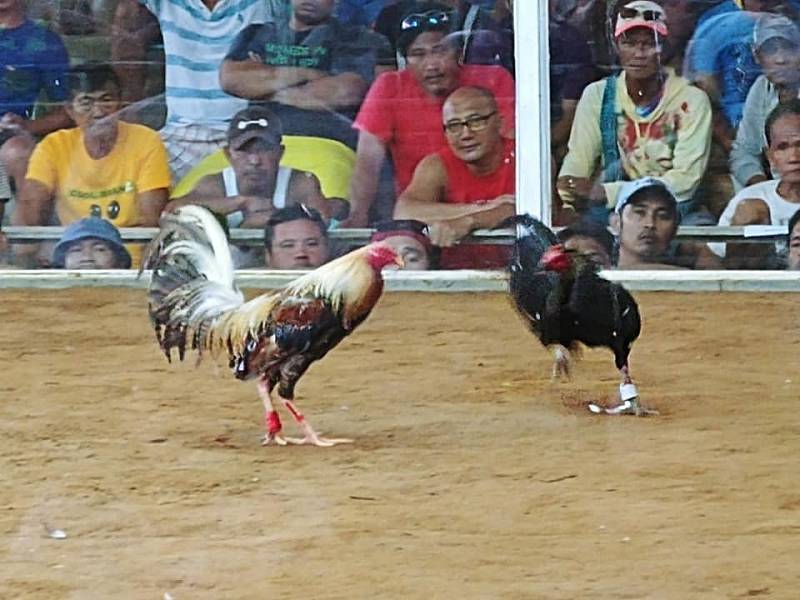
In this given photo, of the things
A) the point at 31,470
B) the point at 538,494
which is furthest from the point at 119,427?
the point at 538,494

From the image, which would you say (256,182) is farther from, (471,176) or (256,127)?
(471,176)

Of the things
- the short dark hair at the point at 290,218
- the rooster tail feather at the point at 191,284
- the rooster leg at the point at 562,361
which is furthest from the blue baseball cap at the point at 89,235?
the rooster tail feather at the point at 191,284

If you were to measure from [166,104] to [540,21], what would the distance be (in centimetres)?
269

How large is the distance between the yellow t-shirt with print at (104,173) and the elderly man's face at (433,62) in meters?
1.89

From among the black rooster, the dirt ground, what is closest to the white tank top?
the dirt ground

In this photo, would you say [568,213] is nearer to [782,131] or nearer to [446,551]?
[782,131]

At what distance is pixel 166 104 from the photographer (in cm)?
1205

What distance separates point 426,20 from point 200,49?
1.62m

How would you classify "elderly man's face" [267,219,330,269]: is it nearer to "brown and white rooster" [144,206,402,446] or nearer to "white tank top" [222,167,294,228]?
"white tank top" [222,167,294,228]

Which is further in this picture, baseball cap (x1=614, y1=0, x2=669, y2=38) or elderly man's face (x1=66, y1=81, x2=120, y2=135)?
elderly man's face (x1=66, y1=81, x2=120, y2=135)

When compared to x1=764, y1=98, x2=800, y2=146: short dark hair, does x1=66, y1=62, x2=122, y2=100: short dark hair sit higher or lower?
higher

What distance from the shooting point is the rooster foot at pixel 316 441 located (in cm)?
706

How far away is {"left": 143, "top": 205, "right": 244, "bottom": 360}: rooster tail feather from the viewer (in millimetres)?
7070

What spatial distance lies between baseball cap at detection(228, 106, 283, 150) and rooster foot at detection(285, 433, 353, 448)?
16.6 ft
